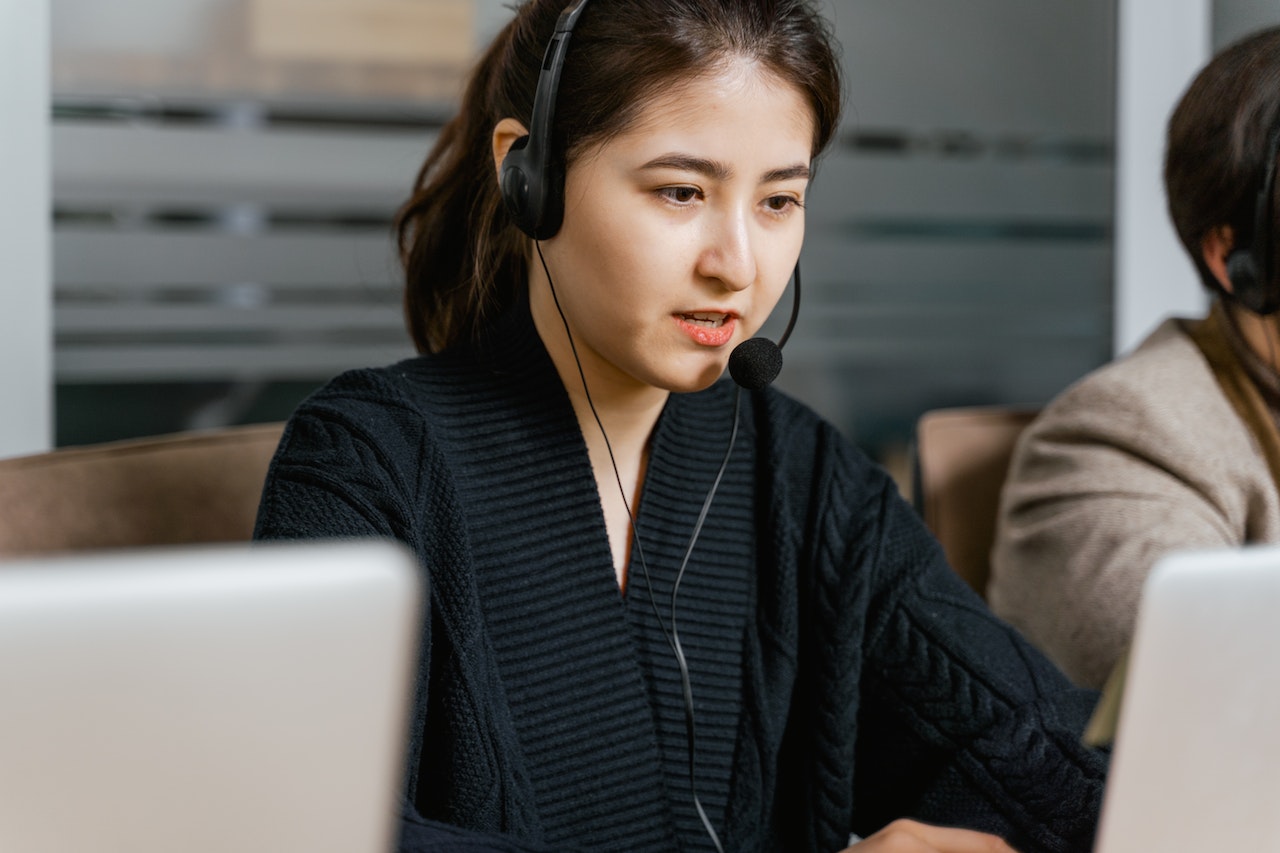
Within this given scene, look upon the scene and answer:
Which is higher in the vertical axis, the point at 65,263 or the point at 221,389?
the point at 65,263

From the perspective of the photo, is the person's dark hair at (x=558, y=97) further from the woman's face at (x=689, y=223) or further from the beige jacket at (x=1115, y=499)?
the beige jacket at (x=1115, y=499)

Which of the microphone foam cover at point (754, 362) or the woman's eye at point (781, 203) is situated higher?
the woman's eye at point (781, 203)

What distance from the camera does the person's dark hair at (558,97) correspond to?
951 mm

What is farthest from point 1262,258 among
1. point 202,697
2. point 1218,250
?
point 202,697

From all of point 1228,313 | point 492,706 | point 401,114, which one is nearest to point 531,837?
point 492,706

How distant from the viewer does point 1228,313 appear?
1404 millimetres

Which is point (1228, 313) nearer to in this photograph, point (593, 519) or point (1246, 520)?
point (1246, 520)

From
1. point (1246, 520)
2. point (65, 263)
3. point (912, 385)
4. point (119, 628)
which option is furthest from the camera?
point (912, 385)

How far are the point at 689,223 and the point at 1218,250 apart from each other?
74cm

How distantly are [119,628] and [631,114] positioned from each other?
64 cm

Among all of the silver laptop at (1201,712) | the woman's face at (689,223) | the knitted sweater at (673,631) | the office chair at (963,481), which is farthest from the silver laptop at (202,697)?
the office chair at (963,481)

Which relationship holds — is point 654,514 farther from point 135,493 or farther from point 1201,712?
point 1201,712

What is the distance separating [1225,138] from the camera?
1332mm

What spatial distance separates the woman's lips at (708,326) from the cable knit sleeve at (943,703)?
234 mm
